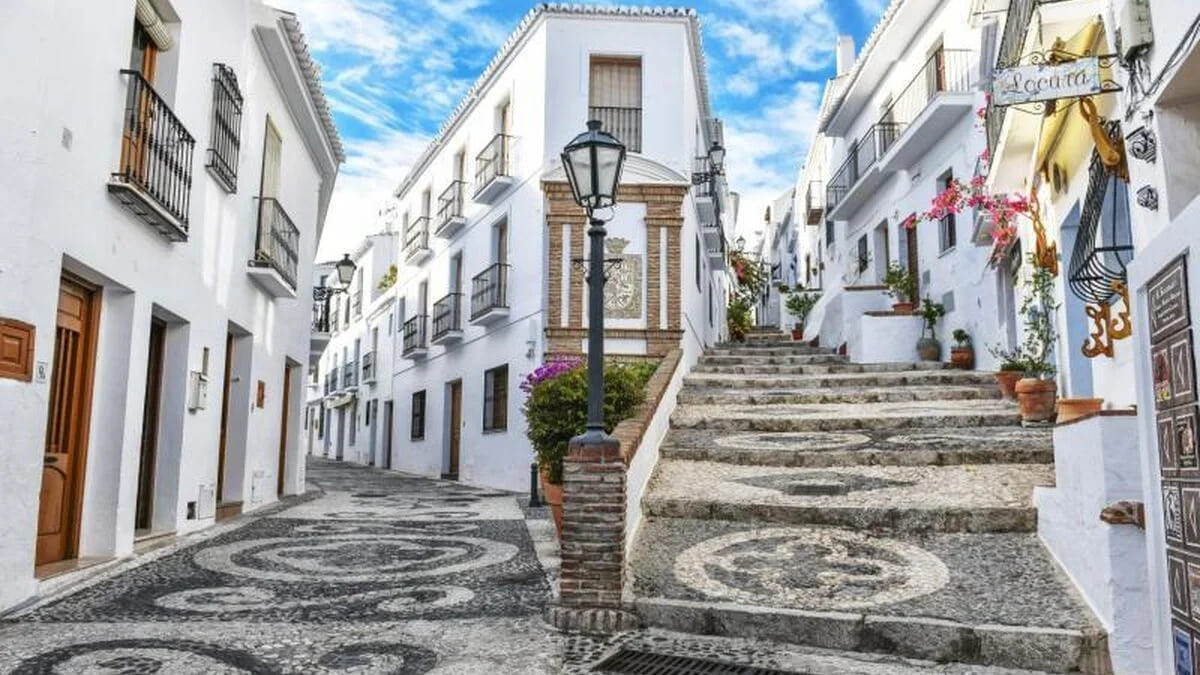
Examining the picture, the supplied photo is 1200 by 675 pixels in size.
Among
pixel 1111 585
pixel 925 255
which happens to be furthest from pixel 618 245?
pixel 1111 585

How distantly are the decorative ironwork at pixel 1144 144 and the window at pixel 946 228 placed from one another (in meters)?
9.47

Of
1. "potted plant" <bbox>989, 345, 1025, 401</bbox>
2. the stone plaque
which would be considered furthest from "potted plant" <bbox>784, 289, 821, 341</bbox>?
the stone plaque

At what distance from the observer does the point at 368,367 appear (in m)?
26.7

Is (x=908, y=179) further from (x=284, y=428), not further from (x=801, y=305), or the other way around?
(x=284, y=428)

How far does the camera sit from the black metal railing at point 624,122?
1499cm

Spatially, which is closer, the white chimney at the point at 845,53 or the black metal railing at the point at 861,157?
the black metal railing at the point at 861,157

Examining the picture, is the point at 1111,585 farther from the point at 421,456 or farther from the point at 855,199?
the point at 421,456

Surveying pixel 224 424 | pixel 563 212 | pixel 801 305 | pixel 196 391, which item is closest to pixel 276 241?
pixel 224 424

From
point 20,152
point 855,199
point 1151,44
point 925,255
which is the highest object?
point 855,199

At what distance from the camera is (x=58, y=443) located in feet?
19.1

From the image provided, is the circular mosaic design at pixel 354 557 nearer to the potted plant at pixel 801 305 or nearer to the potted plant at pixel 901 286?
the potted plant at pixel 901 286

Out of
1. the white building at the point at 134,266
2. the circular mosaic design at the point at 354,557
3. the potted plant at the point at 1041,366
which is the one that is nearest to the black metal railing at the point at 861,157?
the potted plant at the point at 1041,366

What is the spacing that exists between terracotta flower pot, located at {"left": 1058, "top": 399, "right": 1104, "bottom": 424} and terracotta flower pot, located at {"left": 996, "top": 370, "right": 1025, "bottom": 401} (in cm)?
320

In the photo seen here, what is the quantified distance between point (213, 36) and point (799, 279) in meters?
23.6
